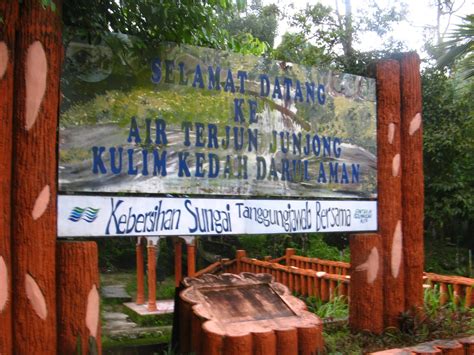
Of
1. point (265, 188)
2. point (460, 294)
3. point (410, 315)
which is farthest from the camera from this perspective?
point (460, 294)

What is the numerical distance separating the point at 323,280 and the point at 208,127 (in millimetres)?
3421

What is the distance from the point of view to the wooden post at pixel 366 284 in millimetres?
5633

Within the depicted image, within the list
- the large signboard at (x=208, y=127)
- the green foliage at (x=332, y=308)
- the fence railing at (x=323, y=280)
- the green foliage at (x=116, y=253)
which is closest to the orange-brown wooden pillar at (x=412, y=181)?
the large signboard at (x=208, y=127)

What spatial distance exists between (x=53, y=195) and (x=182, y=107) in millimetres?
1450

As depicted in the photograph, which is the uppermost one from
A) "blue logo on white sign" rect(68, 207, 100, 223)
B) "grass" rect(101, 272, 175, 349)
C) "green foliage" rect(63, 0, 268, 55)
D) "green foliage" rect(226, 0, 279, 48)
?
"green foliage" rect(226, 0, 279, 48)

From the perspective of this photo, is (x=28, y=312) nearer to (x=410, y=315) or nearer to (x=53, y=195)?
(x=53, y=195)

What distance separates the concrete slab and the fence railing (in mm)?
768

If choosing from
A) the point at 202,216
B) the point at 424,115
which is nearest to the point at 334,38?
the point at 424,115

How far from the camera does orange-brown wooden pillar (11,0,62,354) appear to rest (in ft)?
12.4

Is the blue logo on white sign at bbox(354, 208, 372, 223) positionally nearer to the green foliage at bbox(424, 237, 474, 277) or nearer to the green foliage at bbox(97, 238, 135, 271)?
the green foliage at bbox(424, 237, 474, 277)

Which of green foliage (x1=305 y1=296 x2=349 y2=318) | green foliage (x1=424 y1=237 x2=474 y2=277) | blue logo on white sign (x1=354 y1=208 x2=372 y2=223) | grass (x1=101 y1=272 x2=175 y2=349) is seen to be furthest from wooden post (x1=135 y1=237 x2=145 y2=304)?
green foliage (x1=424 y1=237 x2=474 y2=277)

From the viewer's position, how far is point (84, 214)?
4281 millimetres

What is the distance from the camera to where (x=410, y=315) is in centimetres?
578

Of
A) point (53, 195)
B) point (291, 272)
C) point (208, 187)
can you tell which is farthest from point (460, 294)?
point (53, 195)
